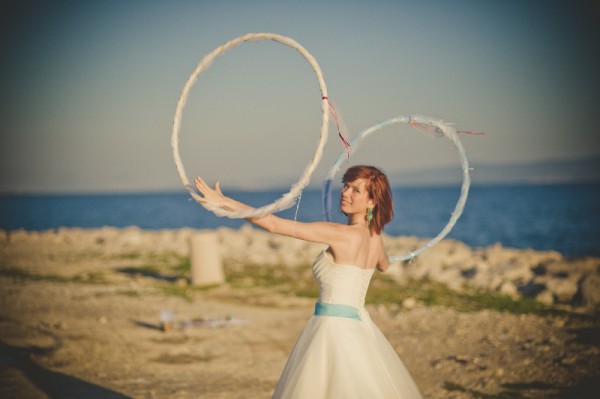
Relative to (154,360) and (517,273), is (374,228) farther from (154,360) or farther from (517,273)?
(517,273)

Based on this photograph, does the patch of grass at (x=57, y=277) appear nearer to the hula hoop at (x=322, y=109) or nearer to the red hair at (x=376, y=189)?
the hula hoop at (x=322, y=109)

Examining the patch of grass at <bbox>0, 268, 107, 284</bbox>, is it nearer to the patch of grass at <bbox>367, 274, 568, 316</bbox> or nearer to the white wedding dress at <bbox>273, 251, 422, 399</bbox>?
the patch of grass at <bbox>367, 274, 568, 316</bbox>

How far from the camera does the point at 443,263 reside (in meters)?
22.9

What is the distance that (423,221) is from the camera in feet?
272

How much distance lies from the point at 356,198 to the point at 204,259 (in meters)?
12.3

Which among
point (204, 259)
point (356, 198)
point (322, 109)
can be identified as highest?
point (322, 109)

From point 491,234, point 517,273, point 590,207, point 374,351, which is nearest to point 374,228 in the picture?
point 374,351

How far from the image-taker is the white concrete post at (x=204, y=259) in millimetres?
16500

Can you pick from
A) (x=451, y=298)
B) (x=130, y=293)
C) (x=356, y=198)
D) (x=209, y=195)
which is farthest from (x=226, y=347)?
(x=451, y=298)

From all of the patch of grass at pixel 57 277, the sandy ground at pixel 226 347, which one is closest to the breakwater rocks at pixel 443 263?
the patch of grass at pixel 57 277

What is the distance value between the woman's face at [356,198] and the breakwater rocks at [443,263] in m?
11.3

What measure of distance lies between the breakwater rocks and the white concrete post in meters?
3.81

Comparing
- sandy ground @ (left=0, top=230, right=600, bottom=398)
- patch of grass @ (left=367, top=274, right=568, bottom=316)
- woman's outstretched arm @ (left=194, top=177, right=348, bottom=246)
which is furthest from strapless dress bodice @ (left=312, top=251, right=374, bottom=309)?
patch of grass @ (left=367, top=274, right=568, bottom=316)

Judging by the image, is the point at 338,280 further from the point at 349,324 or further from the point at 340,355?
the point at 340,355
